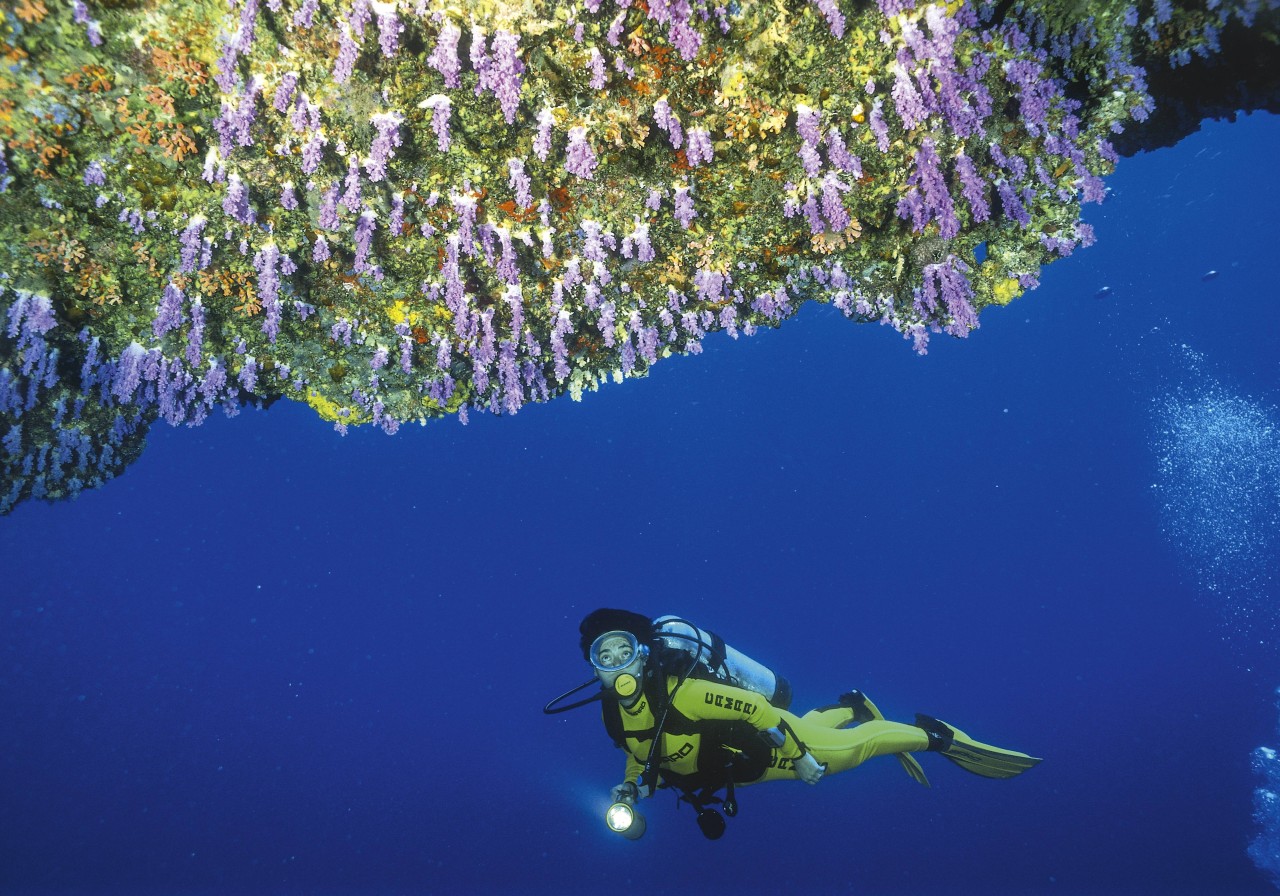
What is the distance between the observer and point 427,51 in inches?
114

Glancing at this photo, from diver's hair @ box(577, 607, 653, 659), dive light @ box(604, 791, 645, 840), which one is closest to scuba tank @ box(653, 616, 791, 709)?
diver's hair @ box(577, 607, 653, 659)

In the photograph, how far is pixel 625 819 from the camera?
4.94 meters

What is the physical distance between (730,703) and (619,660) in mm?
1122

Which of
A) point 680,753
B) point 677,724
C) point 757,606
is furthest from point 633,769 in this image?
point 757,606

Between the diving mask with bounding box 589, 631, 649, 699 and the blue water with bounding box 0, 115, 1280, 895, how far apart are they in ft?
93.8

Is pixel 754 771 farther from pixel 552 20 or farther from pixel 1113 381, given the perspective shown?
pixel 1113 381

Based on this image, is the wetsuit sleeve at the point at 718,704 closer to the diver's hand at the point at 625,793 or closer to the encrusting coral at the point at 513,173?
the diver's hand at the point at 625,793

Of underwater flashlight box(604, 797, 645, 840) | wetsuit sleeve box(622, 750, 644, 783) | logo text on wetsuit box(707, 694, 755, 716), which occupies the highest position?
logo text on wetsuit box(707, 694, 755, 716)

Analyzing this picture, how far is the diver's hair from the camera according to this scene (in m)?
5.60

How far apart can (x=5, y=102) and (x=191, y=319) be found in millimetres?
1575

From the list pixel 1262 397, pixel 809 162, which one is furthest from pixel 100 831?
pixel 1262 397

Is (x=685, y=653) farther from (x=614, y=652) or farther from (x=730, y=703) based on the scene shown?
(x=614, y=652)

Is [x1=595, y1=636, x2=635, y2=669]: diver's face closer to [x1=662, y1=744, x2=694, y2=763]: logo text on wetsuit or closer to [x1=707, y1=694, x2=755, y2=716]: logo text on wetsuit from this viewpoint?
[x1=707, y1=694, x2=755, y2=716]: logo text on wetsuit

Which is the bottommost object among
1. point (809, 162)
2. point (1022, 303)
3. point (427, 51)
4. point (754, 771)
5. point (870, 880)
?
point (870, 880)
